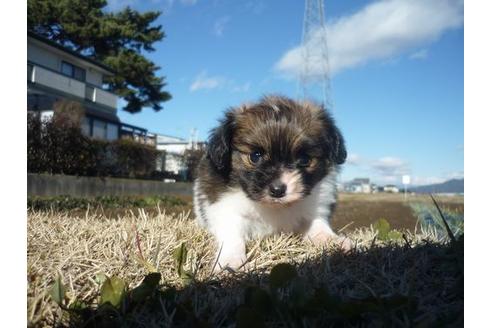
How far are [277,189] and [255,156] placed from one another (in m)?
0.34

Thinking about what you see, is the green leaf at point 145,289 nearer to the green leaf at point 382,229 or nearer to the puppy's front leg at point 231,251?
the puppy's front leg at point 231,251

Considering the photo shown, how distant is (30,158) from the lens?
3.93m

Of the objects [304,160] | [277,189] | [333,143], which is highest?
[333,143]

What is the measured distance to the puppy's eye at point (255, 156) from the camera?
2.64 metres

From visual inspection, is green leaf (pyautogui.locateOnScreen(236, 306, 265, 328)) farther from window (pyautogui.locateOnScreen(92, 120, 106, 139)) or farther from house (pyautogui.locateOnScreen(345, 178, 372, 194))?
window (pyautogui.locateOnScreen(92, 120, 106, 139))

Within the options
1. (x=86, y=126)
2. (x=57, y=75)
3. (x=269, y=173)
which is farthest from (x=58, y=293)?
(x=86, y=126)

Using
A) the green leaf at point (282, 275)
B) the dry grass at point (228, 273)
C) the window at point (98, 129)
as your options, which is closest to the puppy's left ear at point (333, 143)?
the dry grass at point (228, 273)

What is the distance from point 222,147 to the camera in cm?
279

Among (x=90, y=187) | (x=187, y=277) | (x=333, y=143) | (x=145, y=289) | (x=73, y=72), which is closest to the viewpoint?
(x=145, y=289)

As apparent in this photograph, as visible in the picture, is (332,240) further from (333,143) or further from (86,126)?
(86,126)

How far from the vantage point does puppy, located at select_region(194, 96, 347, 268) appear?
2525 millimetres

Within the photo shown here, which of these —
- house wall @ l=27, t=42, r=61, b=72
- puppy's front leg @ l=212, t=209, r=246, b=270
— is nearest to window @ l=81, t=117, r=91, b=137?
house wall @ l=27, t=42, r=61, b=72

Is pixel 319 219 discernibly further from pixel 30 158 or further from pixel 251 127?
pixel 30 158
